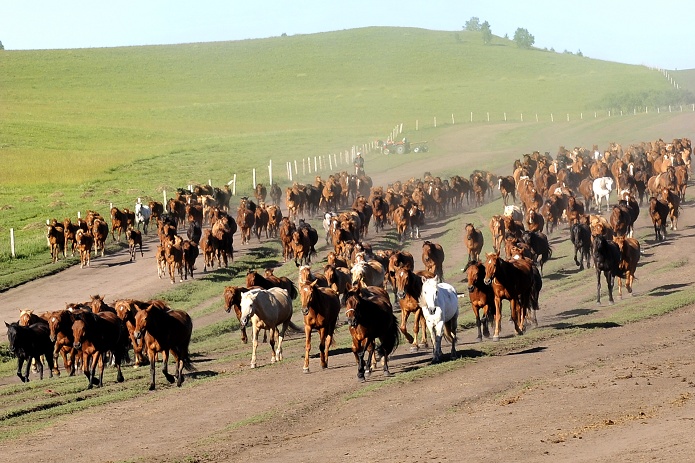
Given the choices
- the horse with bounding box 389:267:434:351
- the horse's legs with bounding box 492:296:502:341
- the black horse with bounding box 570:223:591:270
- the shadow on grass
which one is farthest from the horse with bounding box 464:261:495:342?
the black horse with bounding box 570:223:591:270

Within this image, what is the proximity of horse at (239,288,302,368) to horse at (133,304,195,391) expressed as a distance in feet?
5.31

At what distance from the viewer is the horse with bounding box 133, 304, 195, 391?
24.0 metres

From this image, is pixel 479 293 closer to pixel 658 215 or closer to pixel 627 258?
pixel 627 258

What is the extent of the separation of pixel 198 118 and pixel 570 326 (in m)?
109

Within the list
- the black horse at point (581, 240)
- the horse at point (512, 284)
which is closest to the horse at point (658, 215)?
the black horse at point (581, 240)

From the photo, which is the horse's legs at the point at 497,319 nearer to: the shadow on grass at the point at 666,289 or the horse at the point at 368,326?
the horse at the point at 368,326

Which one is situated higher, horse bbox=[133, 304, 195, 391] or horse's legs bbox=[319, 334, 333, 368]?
horse bbox=[133, 304, 195, 391]

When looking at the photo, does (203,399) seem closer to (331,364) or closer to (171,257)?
(331,364)

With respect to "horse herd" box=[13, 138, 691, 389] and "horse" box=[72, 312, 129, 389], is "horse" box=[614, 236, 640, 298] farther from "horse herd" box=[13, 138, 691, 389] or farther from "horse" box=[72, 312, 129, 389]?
"horse" box=[72, 312, 129, 389]

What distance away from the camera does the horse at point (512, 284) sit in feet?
88.1

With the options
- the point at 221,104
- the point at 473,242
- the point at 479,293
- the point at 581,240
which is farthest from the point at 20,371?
the point at 221,104

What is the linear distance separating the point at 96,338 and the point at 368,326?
6353 millimetres

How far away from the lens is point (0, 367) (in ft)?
100

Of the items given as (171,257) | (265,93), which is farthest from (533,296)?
(265,93)
